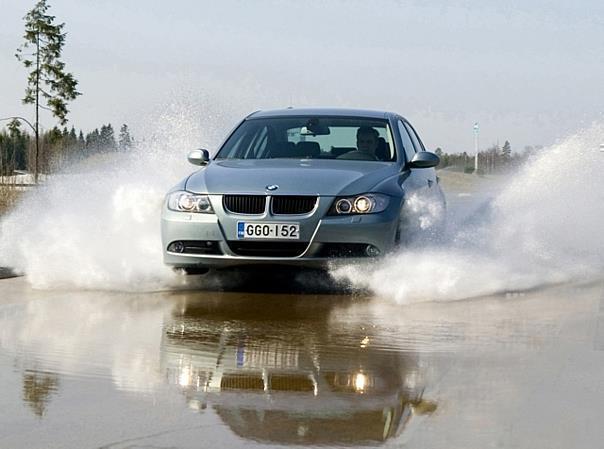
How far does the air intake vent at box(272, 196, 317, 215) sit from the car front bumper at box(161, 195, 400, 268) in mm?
63

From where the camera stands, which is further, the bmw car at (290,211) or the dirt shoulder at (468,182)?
the dirt shoulder at (468,182)

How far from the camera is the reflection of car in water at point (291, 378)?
4.73m

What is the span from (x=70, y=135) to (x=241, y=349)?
137 ft

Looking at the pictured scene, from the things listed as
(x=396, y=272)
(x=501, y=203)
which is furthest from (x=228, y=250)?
(x=501, y=203)

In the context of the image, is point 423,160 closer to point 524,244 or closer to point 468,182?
point 524,244

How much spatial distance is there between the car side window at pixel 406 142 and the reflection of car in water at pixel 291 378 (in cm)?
328

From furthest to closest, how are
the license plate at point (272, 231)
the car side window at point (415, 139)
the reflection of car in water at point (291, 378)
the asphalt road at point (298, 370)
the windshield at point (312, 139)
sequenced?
the car side window at point (415, 139) → the windshield at point (312, 139) → the license plate at point (272, 231) → the reflection of car in water at point (291, 378) → the asphalt road at point (298, 370)

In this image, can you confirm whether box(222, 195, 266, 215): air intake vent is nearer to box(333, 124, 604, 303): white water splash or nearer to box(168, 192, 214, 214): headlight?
box(168, 192, 214, 214): headlight

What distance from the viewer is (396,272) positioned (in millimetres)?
9398

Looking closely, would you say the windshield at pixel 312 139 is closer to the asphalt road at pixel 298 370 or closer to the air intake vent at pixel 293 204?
the air intake vent at pixel 293 204

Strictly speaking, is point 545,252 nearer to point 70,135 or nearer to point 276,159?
point 276,159

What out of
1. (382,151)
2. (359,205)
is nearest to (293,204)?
(359,205)

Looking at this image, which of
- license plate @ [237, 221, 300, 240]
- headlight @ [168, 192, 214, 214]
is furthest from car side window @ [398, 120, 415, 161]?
headlight @ [168, 192, 214, 214]

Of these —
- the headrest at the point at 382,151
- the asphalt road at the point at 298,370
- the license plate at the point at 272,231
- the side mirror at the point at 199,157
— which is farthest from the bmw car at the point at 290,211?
the asphalt road at the point at 298,370
